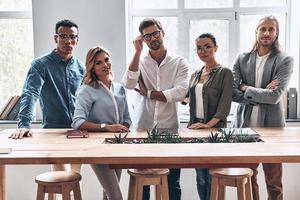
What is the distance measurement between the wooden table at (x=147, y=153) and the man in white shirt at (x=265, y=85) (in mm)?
415

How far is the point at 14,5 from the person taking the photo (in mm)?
3998

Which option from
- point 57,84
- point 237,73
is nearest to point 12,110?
point 57,84

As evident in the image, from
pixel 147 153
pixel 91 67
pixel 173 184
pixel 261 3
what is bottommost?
pixel 173 184

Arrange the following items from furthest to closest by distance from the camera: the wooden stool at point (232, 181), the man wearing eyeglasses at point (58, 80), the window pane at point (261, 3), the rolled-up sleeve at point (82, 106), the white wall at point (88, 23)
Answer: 1. the window pane at point (261, 3)
2. the white wall at point (88, 23)
3. the man wearing eyeglasses at point (58, 80)
4. the rolled-up sleeve at point (82, 106)
5. the wooden stool at point (232, 181)

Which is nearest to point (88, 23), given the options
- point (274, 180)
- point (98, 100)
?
point (98, 100)

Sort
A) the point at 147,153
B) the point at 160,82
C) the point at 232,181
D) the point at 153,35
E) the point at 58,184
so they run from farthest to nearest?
the point at 160,82
the point at 153,35
the point at 232,181
the point at 58,184
the point at 147,153

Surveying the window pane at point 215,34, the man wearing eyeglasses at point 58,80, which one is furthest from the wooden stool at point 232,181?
the window pane at point 215,34

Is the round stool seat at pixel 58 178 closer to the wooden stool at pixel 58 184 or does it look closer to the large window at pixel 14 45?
the wooden stool at pixel 58 184

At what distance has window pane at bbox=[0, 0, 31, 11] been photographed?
3.98m

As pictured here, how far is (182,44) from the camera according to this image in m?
3.97

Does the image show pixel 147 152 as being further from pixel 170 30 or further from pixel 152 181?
pixel 170 30

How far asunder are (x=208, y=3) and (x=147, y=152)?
2.17 meters

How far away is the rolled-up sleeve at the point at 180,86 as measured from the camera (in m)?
2.84

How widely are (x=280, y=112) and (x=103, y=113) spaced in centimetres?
121
